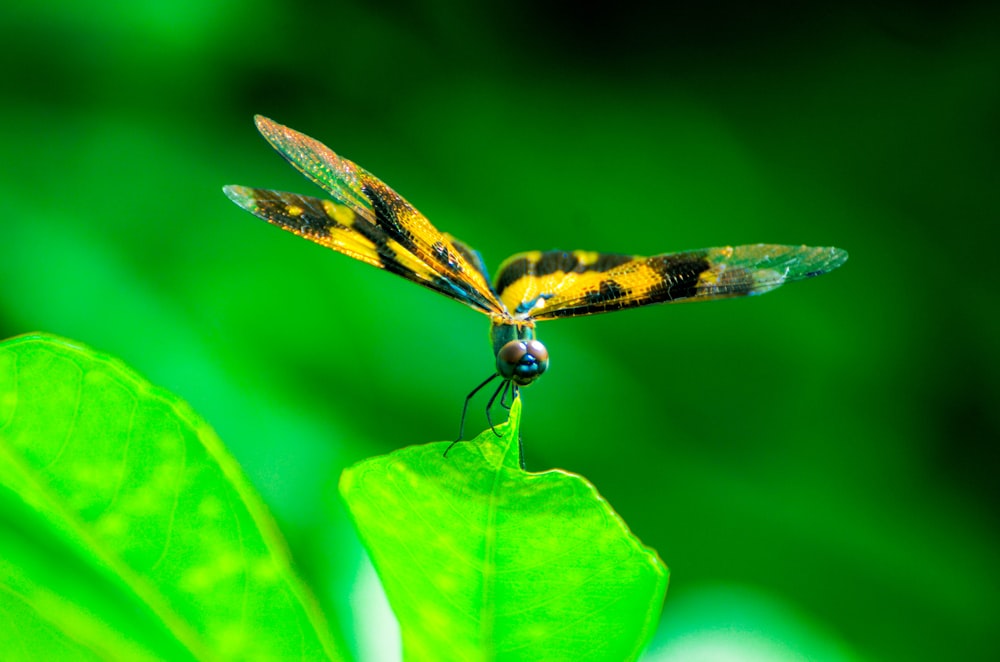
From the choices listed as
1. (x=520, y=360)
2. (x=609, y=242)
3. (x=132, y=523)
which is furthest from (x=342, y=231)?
(x=609, y=242)

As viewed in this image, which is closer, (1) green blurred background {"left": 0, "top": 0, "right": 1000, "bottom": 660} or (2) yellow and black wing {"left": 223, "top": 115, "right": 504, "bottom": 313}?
(2) yellow and black wing {"left": 223, "top": 115, "right": 504, "bottom": 313}

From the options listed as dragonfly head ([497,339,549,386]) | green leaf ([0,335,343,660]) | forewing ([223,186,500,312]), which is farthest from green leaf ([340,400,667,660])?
forewing ([223,186,500,312])

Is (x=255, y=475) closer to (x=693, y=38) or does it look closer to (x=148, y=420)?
(x=148, y=420)

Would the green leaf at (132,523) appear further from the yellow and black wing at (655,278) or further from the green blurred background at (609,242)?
the green blurred background at (609,242)

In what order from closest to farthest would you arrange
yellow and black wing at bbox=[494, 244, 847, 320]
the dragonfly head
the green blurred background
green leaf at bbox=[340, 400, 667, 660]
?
green leaf at bbox=[340, 400, 667, 660] → the dragonfly head → yellow and black wing at bbox=[494, 244, 847, 320] → the green blurred background

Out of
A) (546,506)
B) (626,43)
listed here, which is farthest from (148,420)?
(626,43)

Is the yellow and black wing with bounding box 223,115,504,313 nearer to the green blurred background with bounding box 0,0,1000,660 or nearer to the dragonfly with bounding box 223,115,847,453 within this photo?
the dragonfly with bounding box 223,115,847,453
